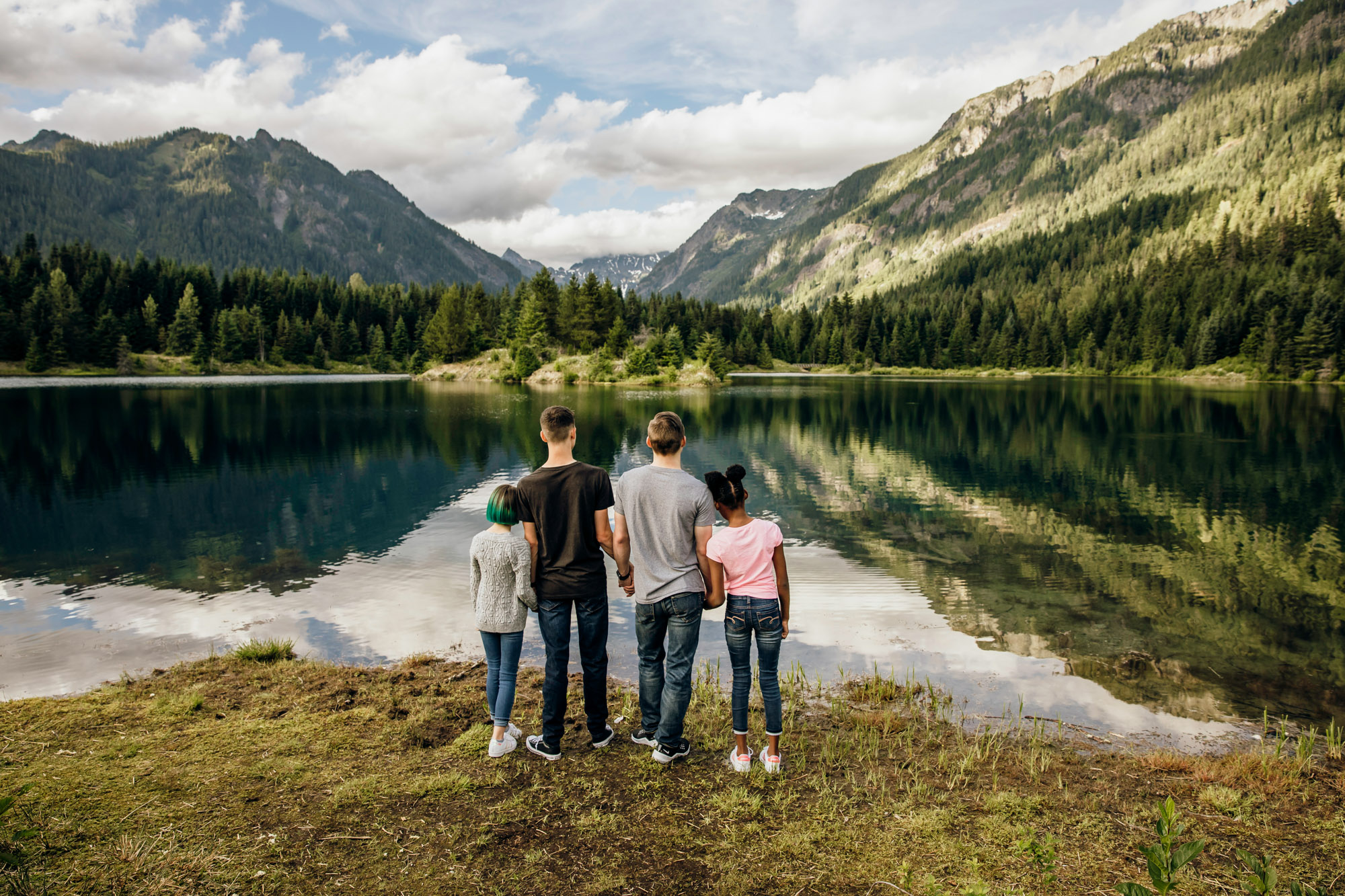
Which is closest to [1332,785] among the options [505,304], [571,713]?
[571,713]

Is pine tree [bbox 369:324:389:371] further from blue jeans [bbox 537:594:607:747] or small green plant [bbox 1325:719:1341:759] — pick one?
small green plant [bbox 1325:719:1341:759]

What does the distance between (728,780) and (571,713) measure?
7.60ft

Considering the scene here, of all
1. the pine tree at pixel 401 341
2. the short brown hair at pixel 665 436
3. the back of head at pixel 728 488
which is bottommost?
the back of head at pixel 728 488

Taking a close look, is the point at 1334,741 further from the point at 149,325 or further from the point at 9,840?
the point at 149,325

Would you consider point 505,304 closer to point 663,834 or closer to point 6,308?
point 6,308

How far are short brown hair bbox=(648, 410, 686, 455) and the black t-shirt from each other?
601 mm

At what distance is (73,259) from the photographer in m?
116

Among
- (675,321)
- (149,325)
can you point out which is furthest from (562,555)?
(675,321)

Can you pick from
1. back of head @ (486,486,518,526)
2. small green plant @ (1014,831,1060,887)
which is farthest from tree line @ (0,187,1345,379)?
small green plant @ (1014,831,1060,887)

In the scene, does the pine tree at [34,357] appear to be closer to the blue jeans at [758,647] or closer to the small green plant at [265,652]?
the small green plant at [265,652]

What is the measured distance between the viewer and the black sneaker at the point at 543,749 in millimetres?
6602

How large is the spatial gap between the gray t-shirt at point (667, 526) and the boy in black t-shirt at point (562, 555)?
0.28 meters

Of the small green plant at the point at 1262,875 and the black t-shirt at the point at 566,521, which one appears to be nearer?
the small green plant at the point at 1262,875

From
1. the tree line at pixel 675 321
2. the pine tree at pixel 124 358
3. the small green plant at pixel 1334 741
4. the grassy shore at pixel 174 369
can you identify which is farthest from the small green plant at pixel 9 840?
the pine tree at pixel 124 358
